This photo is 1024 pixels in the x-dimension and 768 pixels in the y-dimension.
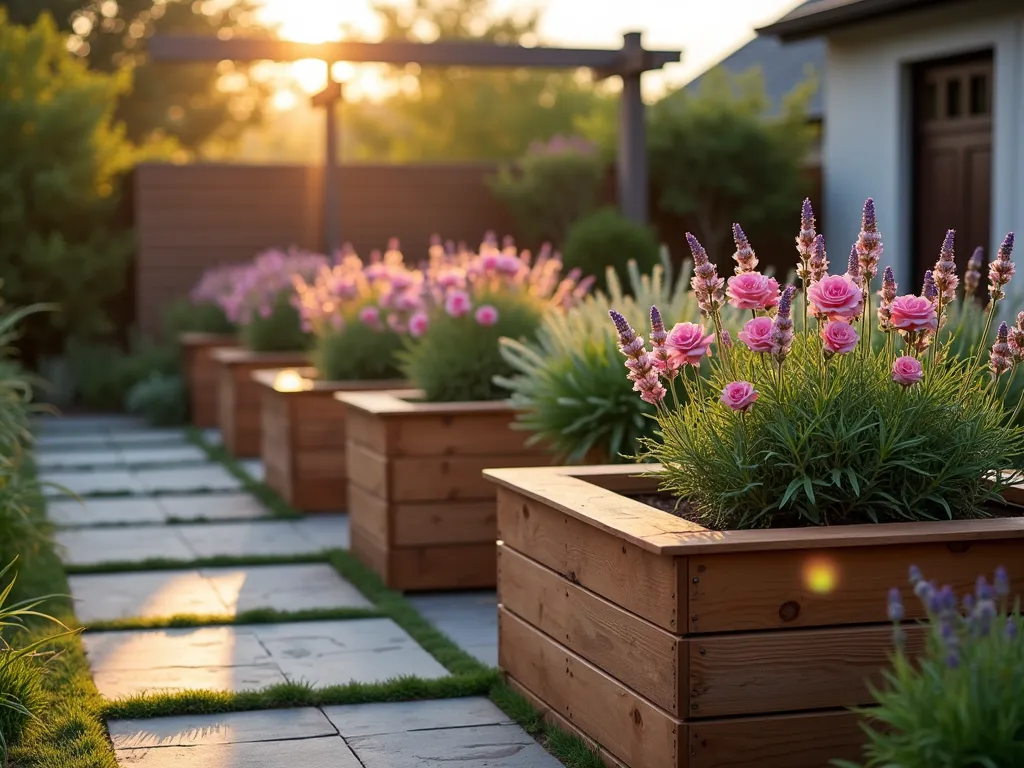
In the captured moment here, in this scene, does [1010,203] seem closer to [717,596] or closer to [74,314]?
[717,596]

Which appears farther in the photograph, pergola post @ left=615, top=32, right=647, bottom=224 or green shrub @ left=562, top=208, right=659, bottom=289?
green shrub @ left=562, top=208, right=659, bottom=289

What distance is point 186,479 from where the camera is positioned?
8.62m

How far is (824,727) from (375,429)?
2982 mm

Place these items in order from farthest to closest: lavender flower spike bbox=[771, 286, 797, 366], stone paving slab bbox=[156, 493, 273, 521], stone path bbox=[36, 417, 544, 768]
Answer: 1. stone paving slab bbox=[156, 493, 273, 521]
2. stone path bbox=[36, 417, 544, 768]
3. lavender flower spike bbox=[771, 286, 797, 366]

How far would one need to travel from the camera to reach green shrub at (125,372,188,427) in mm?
11594

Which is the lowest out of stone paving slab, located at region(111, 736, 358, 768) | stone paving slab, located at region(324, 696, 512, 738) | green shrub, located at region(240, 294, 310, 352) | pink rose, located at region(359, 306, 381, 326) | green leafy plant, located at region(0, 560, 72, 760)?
stone paving slab, located at region(324, 696, 512, 738)

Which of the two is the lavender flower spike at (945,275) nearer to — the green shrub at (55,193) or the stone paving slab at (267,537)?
the stone paving slab at (267,537)

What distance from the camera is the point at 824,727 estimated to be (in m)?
2.93

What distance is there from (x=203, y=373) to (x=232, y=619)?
22.0 feet

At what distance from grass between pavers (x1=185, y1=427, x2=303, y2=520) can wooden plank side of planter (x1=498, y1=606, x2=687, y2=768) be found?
3.46 meters

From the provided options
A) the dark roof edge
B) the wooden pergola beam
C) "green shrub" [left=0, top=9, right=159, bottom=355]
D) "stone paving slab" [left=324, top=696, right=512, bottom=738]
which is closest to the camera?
"stone paving slab" [left=324, top=696, right=512, bottom=738]

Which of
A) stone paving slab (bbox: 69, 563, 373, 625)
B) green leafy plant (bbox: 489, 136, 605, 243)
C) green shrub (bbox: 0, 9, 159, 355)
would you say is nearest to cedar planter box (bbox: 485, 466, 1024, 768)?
stone paving slab (bbox: 69, 563, 373, 625)

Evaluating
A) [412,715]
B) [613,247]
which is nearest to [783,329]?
[412,715]

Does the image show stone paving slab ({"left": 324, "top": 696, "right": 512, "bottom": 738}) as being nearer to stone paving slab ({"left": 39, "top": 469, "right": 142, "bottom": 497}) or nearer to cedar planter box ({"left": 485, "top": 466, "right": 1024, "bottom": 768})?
cedar planter box ({"left": 485, "top": 466, "right": 1024, "bottom": 768})
